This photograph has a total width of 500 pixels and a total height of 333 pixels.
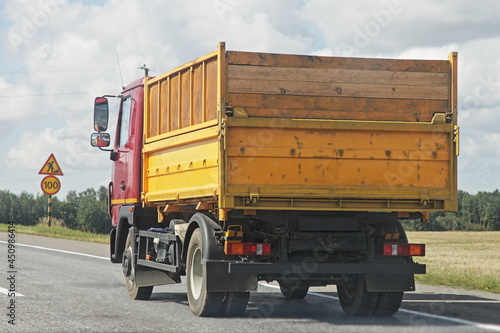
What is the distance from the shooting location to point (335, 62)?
9492mm

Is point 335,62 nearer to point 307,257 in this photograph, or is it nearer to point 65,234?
point 307,257

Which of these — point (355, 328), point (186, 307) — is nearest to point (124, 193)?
point (186, 307)

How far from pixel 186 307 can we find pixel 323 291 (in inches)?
122

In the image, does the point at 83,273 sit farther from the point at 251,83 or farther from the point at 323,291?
the point at 251,83

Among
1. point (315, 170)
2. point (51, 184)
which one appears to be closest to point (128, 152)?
point (315, 170)

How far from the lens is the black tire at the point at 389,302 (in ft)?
32.6

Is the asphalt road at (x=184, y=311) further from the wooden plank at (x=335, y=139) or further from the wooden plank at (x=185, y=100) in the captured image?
the wooden plank at (x=185, y=100)

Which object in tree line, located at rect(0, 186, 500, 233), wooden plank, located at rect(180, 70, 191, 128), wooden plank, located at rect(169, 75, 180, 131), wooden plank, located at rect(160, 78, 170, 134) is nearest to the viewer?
wooden plank, located at rect(180, 70, 191, 128)

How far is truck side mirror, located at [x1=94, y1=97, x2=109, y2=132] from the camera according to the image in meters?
13.1

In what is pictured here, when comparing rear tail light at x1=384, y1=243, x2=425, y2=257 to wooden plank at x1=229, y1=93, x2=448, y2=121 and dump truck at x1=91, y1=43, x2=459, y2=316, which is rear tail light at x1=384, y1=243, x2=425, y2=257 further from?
wooden plank at x1=229, y1=93, x2=448, y2=121

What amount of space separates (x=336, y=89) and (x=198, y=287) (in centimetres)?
279

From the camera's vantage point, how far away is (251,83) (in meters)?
9.33

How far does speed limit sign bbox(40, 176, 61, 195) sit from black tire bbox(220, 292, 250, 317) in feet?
67.9

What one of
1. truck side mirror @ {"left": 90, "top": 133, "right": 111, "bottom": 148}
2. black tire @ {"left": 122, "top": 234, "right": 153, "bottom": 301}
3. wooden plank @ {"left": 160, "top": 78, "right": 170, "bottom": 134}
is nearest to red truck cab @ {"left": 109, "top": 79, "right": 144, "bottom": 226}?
truck side mirror @ {"left": 90, "top": 133, "right": 111, "bottom": 148}
